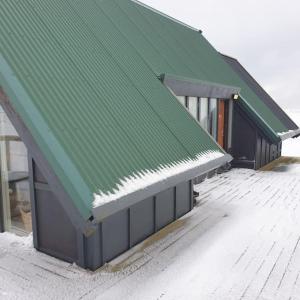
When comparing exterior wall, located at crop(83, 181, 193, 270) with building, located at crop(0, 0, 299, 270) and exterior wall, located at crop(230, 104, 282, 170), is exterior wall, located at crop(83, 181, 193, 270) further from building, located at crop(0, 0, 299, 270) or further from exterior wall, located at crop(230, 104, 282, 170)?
exterior wall, located at crop(230, 104, 282, 170)

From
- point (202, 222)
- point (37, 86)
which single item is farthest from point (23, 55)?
point (202, 222)

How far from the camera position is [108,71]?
809cm

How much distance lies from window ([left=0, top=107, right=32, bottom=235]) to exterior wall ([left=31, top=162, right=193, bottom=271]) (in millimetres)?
573

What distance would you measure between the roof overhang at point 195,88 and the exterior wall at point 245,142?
1408mm

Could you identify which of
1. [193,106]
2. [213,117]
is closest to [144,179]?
[193,106]

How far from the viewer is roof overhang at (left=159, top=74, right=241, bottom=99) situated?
34.6ft

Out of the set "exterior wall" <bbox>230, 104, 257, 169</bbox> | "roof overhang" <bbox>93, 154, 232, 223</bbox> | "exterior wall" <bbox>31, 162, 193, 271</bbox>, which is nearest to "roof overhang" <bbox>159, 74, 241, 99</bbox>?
"exterior wall" <bbox>230, 104, 257, 169</bbox>

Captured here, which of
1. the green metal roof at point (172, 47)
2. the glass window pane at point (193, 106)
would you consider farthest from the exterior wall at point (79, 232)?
the glass window pane at point (193, 106)

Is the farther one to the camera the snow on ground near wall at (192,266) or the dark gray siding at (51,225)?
the dark gray siding at (51,225)

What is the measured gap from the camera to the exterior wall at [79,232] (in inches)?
256

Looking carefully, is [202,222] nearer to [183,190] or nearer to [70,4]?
[183,190]

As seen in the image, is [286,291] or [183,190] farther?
[183,190]

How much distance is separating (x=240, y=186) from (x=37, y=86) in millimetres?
9476

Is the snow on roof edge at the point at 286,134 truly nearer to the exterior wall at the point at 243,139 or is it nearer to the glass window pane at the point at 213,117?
the exterior wall at the point at 243,139
